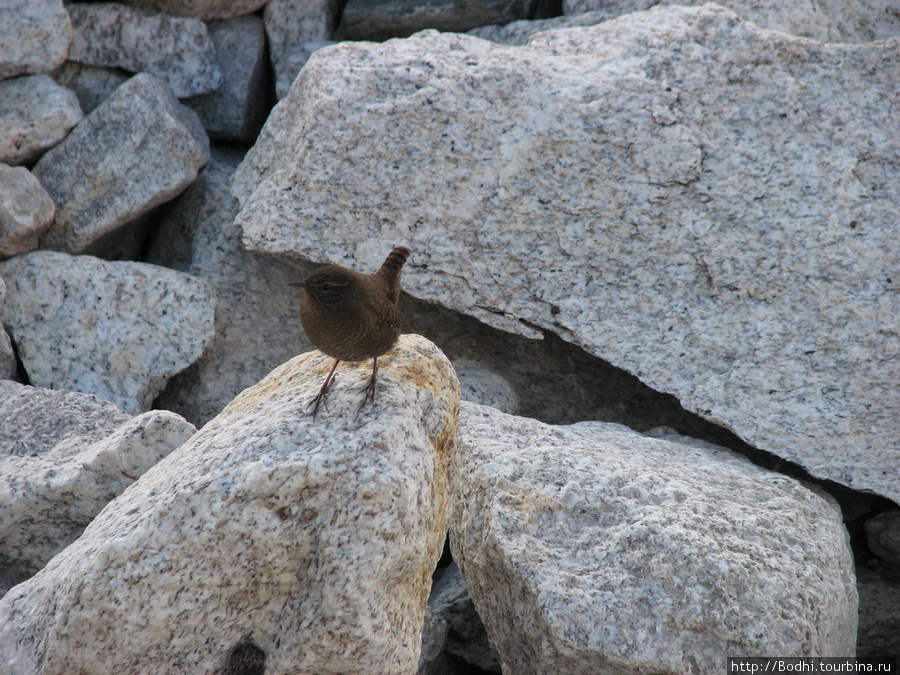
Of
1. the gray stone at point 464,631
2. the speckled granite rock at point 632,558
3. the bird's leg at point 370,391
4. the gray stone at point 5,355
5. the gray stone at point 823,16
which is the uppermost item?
the gray stone at point 823,16

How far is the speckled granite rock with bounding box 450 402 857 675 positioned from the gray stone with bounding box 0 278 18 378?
2.87m

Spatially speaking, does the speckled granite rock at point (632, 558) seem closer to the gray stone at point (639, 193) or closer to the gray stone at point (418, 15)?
the gray stone at point (639, 193)

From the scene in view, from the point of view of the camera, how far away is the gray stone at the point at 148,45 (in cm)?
649

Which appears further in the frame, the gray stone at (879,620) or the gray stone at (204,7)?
the gray stone at (204,7)

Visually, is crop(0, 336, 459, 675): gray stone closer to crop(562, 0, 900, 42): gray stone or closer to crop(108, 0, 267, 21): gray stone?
crop(562, 0, 900, 42): gray stone

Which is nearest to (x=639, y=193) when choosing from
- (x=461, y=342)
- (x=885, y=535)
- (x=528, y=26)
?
(x=461, y=342)

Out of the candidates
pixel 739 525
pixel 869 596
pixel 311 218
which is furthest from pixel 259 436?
pixel 869 596

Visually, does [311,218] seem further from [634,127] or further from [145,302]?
[634,127]

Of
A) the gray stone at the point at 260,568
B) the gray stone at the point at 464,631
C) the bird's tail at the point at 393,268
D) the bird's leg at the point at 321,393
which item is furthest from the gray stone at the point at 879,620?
the bird's leg at the point at 321,393

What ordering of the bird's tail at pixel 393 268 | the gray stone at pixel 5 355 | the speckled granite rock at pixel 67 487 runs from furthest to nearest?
the gray stone at pixel 5 355 → the speckled granite rock at pixel 67 487 → the bird's tail at pixel 393 268

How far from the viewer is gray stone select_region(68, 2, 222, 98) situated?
6492 mm

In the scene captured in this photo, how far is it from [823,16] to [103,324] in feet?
17.9

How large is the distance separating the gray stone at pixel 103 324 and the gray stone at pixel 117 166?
12.2 inches

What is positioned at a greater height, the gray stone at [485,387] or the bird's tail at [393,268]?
the bird's tail at [393,268]
